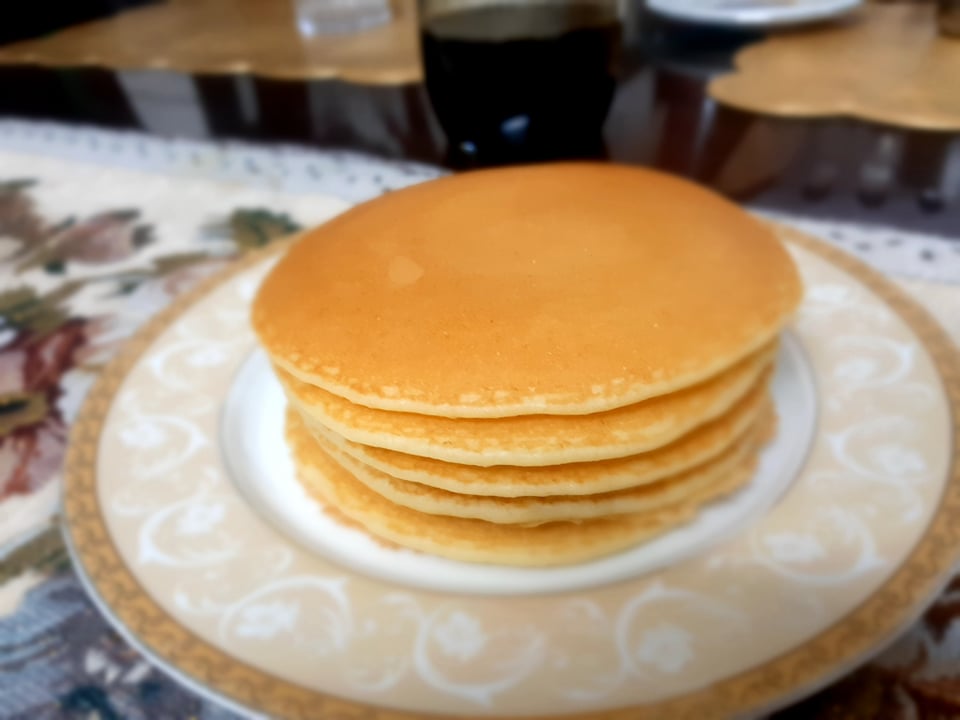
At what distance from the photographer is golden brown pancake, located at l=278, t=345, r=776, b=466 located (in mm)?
550

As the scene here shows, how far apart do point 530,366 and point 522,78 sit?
63cm

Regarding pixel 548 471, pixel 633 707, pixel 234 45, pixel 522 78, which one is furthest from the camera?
pixel 234 45

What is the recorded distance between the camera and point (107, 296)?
1.08 meters

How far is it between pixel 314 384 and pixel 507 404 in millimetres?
182

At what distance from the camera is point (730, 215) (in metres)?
0.74

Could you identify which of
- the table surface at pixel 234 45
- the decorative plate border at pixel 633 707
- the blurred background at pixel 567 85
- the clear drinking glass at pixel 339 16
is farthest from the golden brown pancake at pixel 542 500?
the clear drinking glass at pixel 339 16

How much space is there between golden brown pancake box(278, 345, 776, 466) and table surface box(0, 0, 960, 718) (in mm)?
226

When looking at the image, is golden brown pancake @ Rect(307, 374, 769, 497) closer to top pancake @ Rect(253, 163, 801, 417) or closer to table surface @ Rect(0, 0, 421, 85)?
top pancake @ Rect(253, 163, 801, 417)

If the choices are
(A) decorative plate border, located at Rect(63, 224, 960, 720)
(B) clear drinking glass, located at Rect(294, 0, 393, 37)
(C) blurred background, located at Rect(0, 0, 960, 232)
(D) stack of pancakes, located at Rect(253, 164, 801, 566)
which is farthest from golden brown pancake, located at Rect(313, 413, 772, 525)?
(B) clear drinking glass, located at Rect(294, 0, 393, 37)

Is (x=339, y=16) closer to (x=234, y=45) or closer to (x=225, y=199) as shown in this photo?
(x=234, y=45)

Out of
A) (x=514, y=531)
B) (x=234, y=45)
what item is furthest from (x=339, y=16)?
(x=514, y=531)

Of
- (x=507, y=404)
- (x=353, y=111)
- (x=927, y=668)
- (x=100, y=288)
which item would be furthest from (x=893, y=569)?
(x=353, y=111)

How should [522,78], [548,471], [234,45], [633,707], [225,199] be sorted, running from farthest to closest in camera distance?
[234,45]
[225,199]
[522,78]
[548,471]
[633,707]

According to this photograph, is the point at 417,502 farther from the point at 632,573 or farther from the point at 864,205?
the point at 864,205
